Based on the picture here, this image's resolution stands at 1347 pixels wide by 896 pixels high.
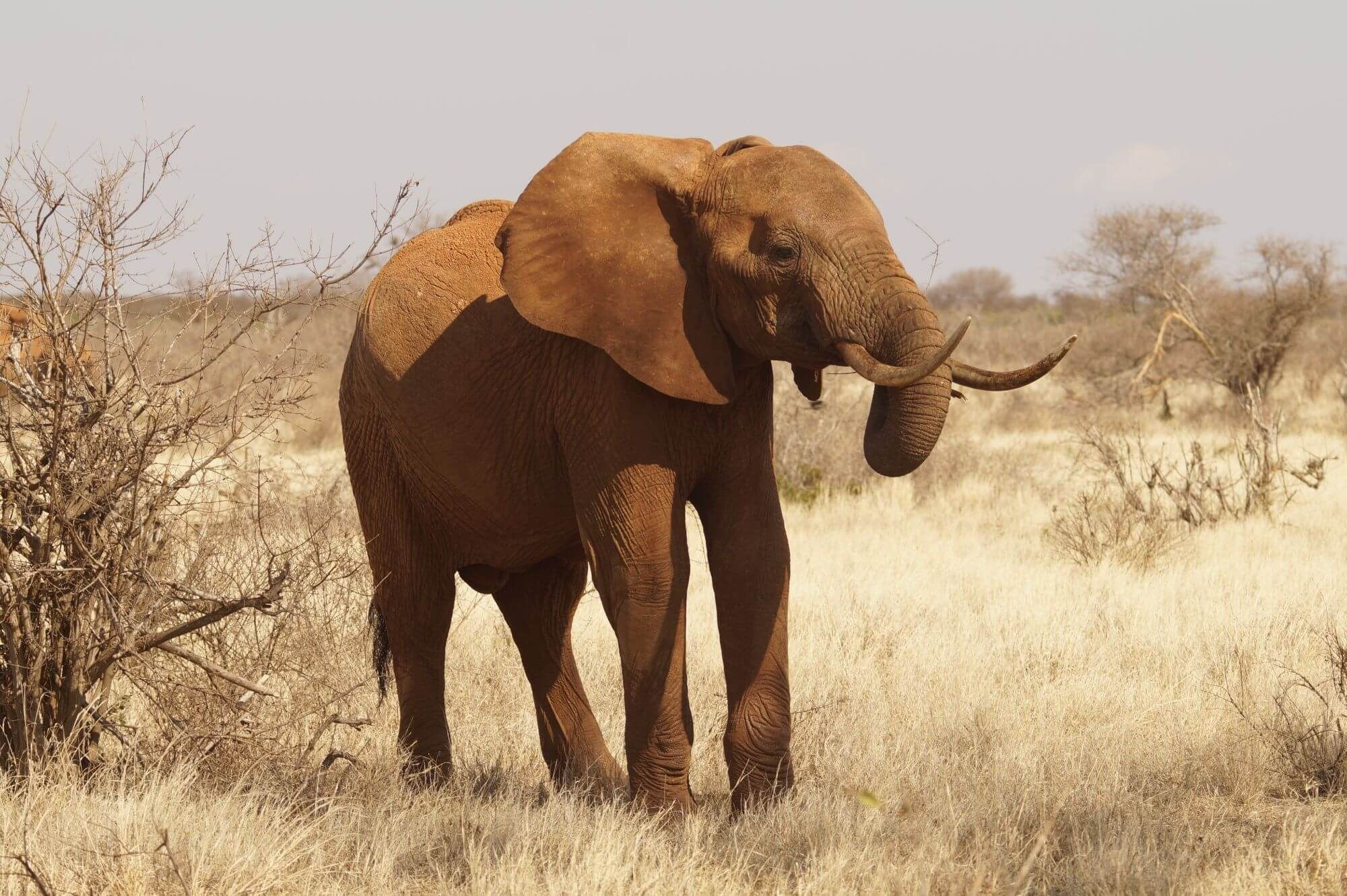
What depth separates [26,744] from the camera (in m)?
4.96

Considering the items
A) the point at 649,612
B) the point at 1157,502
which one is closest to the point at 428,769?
the point at 649,612

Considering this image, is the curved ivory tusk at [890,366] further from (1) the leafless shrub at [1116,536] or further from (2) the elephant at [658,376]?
(1) the leafless shrub at [1116,536]

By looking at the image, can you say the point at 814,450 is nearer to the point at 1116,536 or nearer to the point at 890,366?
the point at 1116,536

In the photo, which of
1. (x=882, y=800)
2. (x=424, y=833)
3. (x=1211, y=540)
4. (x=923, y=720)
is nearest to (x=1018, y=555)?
(x=1211, y=540)

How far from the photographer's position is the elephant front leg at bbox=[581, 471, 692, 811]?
4609 mm

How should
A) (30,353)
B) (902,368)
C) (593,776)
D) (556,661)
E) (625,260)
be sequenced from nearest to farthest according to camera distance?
(902,368), (625,260), (30,353), (593,776), (556,661)

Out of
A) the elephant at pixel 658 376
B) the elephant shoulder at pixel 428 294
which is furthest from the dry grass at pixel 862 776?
the elephant shoulder at pixel 428 294

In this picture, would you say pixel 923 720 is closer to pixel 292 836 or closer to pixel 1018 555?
pixel 292 836

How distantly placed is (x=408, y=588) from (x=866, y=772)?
1853 millimetres

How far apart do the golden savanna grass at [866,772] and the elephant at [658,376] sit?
1.39ft

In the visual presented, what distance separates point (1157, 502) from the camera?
11430mm

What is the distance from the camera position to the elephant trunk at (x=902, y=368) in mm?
4020

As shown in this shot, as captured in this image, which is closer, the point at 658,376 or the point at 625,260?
the point at 658,376

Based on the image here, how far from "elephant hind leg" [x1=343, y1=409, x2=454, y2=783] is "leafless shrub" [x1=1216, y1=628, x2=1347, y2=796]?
2.96 meters
